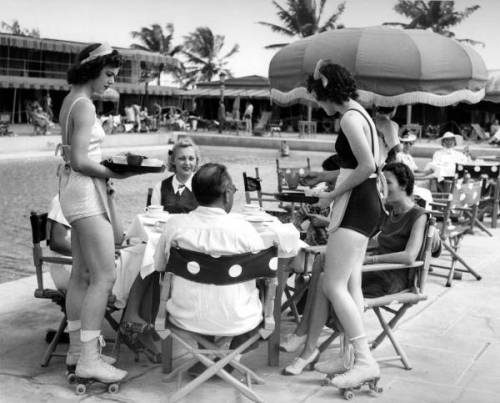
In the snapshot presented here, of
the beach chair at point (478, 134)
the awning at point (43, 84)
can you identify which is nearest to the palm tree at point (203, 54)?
the awning at point (43, 84)

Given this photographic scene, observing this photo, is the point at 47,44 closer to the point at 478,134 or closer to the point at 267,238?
the point at 478,134

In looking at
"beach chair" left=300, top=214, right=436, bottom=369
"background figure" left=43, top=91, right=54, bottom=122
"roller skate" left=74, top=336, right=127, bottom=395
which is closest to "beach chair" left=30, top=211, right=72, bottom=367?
"roller skate" left=74, top=336, right=127, bottom=395

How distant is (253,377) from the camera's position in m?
3.62

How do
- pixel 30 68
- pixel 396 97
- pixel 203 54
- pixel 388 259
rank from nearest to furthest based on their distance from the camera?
pixel 388 259 < pixel 396 97 < pixel 30 68 < pixel 203 54

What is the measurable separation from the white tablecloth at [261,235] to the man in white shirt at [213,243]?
0.95 ft

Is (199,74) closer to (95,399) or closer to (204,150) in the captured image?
(204,150)

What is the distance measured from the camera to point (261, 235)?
148 inches

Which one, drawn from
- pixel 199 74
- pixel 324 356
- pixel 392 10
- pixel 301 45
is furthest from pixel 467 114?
pixel 324 356

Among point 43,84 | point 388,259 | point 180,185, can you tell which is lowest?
point 388,259

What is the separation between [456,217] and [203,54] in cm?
4980

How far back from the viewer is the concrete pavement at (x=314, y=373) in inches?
140

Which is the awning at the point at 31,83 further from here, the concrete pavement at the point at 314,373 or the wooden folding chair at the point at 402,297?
the wooden folding chair at the point at 402,297

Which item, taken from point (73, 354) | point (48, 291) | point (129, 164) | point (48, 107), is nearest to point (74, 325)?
point (73, 354)

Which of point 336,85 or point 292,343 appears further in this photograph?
point 292,343
